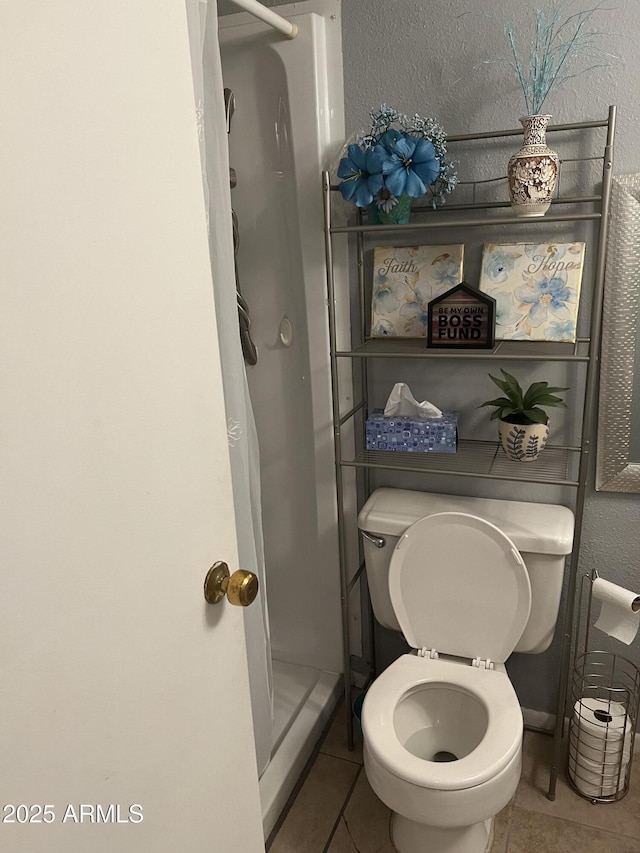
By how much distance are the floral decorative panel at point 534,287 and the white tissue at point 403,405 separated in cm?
28

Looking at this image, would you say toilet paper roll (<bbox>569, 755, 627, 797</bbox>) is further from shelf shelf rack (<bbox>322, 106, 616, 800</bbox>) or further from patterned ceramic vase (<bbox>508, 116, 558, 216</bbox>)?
patterned ceramic vase (<bbox>508, 116, 558, 216</bbox>)

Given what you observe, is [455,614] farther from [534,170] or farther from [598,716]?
[534,170]

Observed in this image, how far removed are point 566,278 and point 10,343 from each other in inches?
56.1

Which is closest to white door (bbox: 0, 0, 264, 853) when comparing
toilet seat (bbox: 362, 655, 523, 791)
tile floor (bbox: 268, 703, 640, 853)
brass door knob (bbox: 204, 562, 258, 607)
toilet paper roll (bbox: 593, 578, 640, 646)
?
brass door knob (bbox: 204, 562, 258, 607)

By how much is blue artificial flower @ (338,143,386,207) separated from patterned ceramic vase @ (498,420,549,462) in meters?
0.67

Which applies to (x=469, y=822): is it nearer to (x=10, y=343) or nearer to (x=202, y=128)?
(x=10, y=343)

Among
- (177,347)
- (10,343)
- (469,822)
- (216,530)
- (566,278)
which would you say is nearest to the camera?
(10,343)

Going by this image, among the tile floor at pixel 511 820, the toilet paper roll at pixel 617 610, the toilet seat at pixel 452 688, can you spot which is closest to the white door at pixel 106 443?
the toilet seat at pixel 452 688

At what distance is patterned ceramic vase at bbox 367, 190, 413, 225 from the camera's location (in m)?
1.63

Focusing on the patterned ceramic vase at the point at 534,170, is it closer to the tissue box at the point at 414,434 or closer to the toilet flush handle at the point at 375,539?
the tissue box at the point at 414,434

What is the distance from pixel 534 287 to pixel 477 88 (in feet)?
1.68

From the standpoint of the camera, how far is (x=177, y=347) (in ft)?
2.65

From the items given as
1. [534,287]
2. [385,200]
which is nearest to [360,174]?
[385,200]

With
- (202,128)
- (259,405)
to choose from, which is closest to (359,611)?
(259,405)
